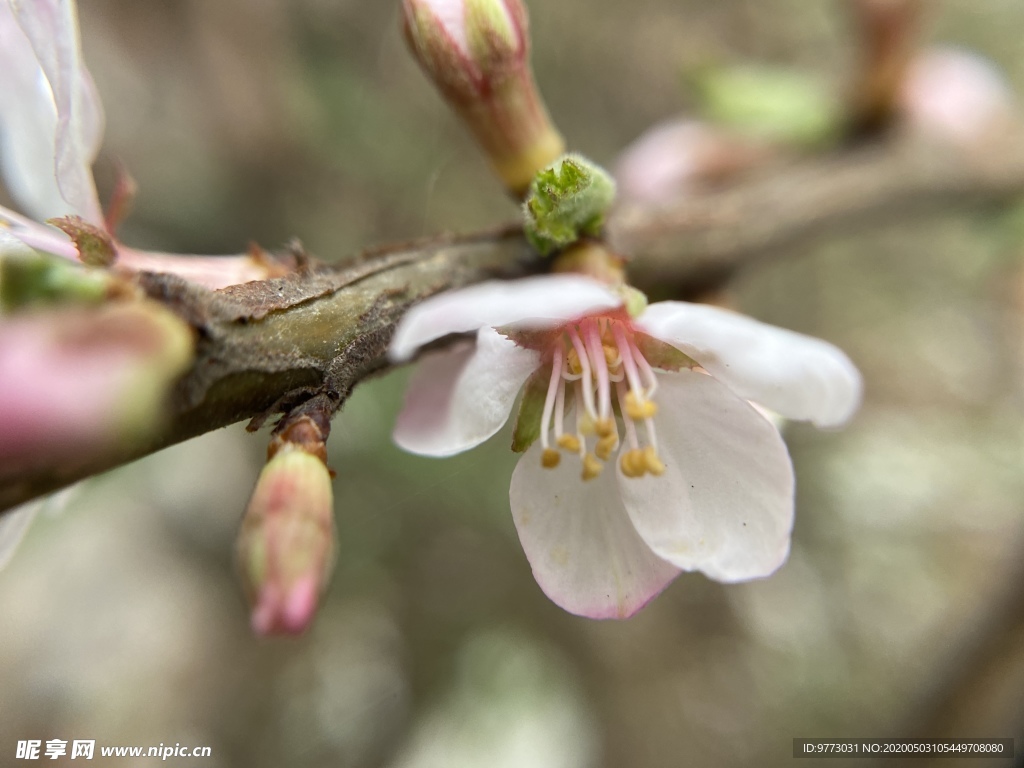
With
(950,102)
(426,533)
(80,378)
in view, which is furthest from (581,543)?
(426,533)

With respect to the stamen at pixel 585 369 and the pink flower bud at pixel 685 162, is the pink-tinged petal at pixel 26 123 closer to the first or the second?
the stamen at pixel 585 369

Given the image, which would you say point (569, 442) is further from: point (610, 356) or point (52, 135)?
point (52, 135)

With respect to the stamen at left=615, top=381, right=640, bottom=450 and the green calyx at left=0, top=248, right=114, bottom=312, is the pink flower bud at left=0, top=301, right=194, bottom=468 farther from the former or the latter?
the stamen at left=615, top=381, right=640, bottom=450

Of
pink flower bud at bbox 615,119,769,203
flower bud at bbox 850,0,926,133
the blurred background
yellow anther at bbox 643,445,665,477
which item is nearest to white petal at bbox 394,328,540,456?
yellow anther at bbox 643,445,665,477

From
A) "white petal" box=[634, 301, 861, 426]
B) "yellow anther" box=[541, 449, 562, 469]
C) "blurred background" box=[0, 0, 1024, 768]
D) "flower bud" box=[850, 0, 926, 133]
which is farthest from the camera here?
"blurred background" box=[0, 0, 1024, 768]

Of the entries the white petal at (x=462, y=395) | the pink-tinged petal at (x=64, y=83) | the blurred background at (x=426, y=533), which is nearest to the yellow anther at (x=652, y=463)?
the white petal at (x=462, y=395)

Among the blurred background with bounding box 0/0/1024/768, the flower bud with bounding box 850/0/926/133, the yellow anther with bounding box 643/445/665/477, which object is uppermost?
the yellow anther with bounding box 643/445/665/477

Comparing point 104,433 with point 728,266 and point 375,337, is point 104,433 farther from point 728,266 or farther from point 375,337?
point 728,266
